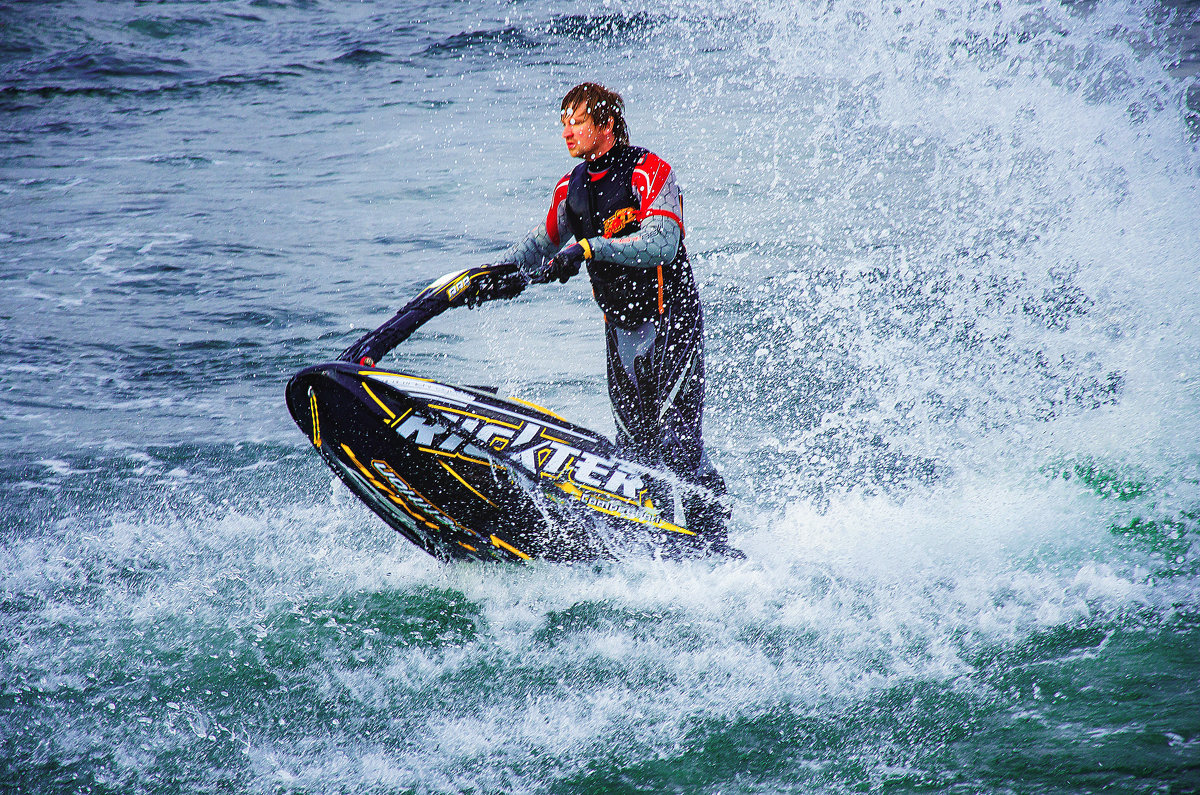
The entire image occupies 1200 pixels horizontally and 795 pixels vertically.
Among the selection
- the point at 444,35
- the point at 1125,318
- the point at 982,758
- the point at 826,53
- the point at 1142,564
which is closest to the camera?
the point at 982,758

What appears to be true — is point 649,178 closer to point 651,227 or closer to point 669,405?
point 651,227

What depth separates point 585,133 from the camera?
358 centimetres

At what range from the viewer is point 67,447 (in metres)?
6.11

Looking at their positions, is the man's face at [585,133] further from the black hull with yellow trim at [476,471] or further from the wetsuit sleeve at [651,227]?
the black hull with yellow trim at [476,471]

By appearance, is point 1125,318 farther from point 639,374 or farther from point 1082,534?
point 639,374

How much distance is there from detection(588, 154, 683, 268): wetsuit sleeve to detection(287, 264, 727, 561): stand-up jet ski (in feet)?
1.38

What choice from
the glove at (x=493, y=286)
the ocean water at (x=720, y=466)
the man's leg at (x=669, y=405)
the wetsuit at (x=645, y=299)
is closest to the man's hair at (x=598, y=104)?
the wetsuit at (x=645, y=299)

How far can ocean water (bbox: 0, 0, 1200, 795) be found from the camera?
11.1 feet

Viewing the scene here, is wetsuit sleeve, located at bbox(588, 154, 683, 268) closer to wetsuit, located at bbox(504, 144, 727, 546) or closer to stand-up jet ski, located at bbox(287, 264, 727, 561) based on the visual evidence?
wetsuit, located at bbox(504, 144, 727, 546)

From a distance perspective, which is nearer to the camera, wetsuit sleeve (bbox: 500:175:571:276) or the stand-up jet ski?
the stand-up jet ski

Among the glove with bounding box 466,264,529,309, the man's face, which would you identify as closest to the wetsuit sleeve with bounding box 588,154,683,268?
the man's face

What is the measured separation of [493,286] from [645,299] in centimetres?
64

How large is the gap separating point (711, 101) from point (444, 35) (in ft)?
28.0

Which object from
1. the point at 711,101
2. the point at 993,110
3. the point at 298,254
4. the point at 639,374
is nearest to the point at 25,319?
the point at 298,254
